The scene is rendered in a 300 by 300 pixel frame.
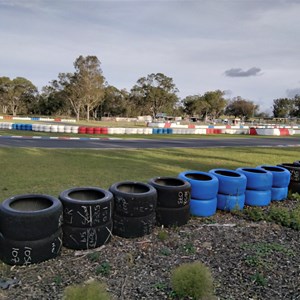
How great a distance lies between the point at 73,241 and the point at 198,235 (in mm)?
1512

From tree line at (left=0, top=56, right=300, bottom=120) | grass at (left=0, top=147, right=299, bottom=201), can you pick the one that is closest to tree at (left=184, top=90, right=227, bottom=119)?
tree line at (left=0, top=56, right=300, bottom=120)

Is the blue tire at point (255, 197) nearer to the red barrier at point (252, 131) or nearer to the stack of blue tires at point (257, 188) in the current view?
the stack of blue tires at point (257, 188)

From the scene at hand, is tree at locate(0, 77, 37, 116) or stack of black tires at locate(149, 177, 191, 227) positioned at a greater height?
tree at locate(0, 77, 37, 116)

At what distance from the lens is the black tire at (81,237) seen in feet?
10.2

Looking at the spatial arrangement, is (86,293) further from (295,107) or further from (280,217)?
(295,107)

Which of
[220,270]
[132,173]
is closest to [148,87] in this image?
[132,173]

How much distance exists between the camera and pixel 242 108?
338ft

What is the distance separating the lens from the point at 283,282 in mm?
2660

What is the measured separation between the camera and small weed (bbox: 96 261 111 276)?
8.79ft

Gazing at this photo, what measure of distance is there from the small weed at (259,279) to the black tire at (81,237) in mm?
1600

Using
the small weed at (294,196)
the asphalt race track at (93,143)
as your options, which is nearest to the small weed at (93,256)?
the small weed at (294,196)

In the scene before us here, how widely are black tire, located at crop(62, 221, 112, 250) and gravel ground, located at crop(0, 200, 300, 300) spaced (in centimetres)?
7

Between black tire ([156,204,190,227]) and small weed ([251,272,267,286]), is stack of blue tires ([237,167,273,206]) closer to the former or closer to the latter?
black tire ([156,204,190,227])

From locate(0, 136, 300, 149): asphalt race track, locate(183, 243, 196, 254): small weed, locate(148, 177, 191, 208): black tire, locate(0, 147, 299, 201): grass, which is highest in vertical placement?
locate(148, 177, 191, 208): black tire
